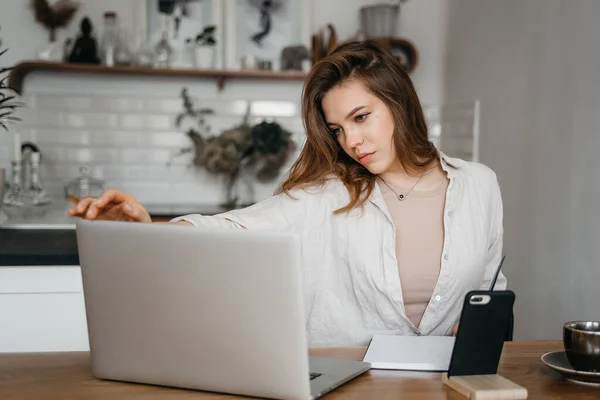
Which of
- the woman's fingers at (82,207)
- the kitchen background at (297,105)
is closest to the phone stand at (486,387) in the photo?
the woman's fingers at (82,207)

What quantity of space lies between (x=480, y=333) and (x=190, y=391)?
494mm

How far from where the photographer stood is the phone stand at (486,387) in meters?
1.28

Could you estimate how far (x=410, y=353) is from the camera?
1526mm

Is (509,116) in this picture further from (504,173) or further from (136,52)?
(136,52)

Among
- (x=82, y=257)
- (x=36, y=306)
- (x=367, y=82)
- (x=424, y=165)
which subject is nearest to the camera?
(x=82, y=257)

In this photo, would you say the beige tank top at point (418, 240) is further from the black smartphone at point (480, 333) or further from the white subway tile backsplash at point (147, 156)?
the white subway tile backsplash at point (147, 156)

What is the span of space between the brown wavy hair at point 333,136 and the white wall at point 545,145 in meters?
0.85

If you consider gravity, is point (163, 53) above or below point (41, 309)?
above

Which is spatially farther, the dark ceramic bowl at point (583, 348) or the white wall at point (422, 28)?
the white wall at point (422, 28)

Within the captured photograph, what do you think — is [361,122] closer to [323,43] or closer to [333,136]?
[333,136]

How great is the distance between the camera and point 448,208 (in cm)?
206

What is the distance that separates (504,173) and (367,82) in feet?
5.48

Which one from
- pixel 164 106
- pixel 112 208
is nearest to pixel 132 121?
pixel 164 106

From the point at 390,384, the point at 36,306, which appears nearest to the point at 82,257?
the point at 390,384
